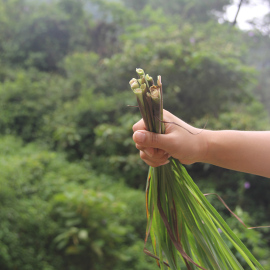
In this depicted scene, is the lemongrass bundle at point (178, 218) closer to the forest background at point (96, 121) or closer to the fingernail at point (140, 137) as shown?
the fingernail at point (140, 137)

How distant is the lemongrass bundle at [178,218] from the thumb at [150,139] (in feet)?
0.07

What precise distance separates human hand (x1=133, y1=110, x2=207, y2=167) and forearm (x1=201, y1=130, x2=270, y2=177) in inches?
1.1

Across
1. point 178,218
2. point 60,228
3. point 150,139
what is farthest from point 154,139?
point 60,228

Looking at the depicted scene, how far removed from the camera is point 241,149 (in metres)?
0.76

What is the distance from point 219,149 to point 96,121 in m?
3.94

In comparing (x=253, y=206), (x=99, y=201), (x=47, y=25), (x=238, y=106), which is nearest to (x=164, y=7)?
(x=47, y=25)

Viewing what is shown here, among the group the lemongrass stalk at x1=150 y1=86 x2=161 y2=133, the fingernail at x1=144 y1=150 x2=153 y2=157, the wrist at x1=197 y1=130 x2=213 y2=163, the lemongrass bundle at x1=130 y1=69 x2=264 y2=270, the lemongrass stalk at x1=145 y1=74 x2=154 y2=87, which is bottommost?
the lemongrass bundle at x1=130 y1=69 x2=264 y2=270

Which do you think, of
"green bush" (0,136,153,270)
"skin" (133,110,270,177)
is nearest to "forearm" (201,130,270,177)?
"skin" (133,110,270,177)

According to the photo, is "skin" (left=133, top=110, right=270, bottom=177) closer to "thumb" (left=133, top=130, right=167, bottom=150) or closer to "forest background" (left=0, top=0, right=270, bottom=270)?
"thumb" (left=133, top=130, right=167, bottom=150)

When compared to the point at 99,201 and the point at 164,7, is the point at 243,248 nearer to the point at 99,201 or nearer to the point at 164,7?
the point at 99,201

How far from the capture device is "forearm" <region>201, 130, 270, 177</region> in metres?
0.76

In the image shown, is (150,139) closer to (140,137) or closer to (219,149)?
(140,137)

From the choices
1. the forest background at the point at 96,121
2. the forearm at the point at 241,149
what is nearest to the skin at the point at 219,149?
the forearm at the point at 241,149

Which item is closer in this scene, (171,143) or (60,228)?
(171,143)
